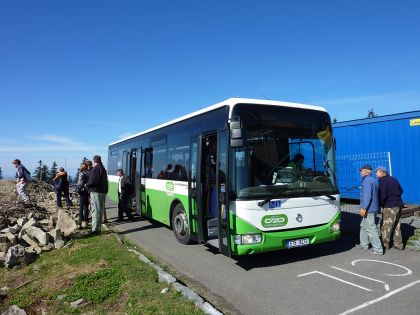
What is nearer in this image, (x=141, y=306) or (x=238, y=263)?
(x=141, y=306)

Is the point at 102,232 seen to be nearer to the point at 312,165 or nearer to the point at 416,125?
the point at 312,165

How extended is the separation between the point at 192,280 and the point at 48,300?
92.5 inches

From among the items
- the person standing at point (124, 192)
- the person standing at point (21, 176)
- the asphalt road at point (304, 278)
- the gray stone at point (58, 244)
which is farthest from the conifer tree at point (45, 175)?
the asphalt road at point (304, 278)

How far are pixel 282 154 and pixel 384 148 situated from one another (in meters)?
8.26

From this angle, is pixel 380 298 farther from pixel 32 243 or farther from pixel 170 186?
pixel 32 243

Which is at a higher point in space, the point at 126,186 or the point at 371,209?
the point at 126,186

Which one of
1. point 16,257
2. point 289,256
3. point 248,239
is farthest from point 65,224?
point 289,256

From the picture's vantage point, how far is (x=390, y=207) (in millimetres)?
8141

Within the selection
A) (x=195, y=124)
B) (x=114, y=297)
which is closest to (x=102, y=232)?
(x=195, y=124)

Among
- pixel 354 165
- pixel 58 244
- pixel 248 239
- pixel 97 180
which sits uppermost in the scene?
pixel 354 165

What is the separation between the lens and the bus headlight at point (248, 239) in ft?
21.2

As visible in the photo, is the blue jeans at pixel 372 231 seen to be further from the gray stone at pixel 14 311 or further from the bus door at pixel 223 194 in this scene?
the gray stone at pixel 14 311

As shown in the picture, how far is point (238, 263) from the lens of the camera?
738cm

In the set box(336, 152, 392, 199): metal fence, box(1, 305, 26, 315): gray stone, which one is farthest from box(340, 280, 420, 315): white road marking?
box(336, 152, 392, 199): metal fence
